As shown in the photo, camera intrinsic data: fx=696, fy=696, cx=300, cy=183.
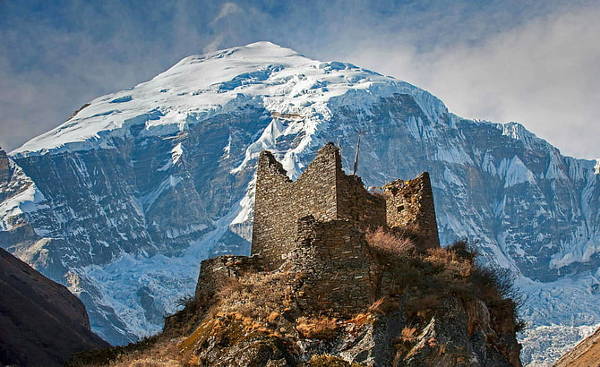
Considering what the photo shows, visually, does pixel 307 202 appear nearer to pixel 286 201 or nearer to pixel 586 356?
pixel 286 201

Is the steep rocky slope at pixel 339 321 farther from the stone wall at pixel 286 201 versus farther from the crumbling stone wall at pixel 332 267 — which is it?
the stone wall at pixel 286 201

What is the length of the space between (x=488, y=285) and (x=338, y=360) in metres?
9.39

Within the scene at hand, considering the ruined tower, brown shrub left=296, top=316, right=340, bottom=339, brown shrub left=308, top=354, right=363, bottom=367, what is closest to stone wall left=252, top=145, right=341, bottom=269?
the ruined tower

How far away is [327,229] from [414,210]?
Result: 32.3ft

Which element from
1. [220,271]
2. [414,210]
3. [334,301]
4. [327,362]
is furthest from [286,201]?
[327,362]

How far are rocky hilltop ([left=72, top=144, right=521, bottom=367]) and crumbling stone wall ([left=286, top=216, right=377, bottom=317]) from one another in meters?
0.04

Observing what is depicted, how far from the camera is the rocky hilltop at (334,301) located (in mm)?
21734

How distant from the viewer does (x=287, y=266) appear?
24.9 meters

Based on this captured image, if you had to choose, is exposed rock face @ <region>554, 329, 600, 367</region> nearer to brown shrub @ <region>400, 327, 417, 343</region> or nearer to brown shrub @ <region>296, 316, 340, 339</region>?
brown shrub @ <region>400, 327, 417, 343</region>

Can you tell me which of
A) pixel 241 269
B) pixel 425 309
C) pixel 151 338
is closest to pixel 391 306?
pixel 425 309

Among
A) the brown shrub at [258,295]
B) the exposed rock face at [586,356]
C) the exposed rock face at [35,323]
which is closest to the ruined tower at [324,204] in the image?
the brown shrub at [258,295]

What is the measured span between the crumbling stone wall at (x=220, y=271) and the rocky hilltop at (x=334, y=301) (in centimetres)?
6

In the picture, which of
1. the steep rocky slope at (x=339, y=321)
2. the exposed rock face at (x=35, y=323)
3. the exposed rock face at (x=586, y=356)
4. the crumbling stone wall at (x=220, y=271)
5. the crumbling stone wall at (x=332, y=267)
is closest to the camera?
the steep rocky slope at (x=339, y=321)

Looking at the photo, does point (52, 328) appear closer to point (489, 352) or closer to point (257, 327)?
point (257, 327)
